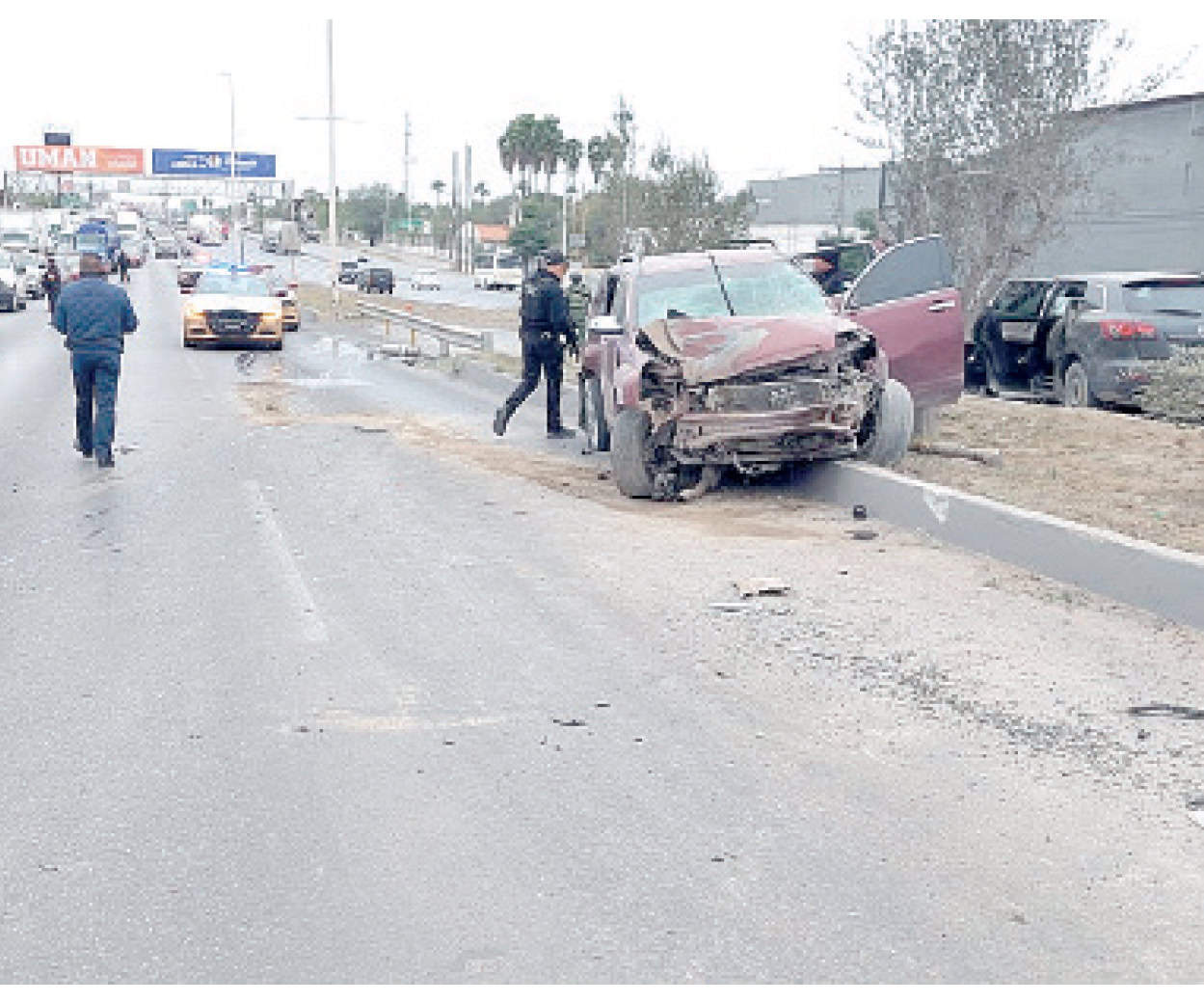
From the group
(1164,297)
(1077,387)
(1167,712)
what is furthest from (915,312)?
(1167,712)

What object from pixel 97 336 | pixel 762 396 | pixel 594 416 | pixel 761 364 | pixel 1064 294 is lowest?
pixel 594 416

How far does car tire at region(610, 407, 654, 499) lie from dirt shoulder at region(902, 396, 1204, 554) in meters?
2.08

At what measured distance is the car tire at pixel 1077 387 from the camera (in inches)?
633

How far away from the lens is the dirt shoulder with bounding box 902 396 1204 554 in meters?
10.0

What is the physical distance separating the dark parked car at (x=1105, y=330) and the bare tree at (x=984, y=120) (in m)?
4.14

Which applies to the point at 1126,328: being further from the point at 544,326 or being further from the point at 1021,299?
the point at 544,326

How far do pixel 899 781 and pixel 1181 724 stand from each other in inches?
55.1

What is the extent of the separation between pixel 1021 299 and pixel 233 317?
640 inches

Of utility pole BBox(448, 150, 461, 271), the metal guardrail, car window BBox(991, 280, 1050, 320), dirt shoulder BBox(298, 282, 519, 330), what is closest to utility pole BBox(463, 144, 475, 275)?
utility pole BBox(448, 150, 461, 271)

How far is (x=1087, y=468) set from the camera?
1221cm

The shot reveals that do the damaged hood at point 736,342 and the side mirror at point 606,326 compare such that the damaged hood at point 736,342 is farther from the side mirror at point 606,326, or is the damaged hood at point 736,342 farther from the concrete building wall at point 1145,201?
the concrete building wall at point 1145,201

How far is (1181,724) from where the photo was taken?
630 cm

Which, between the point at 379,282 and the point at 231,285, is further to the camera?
the point at 379,282

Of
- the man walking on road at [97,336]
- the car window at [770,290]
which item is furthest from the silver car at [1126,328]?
the man walking on road at [97,336]
